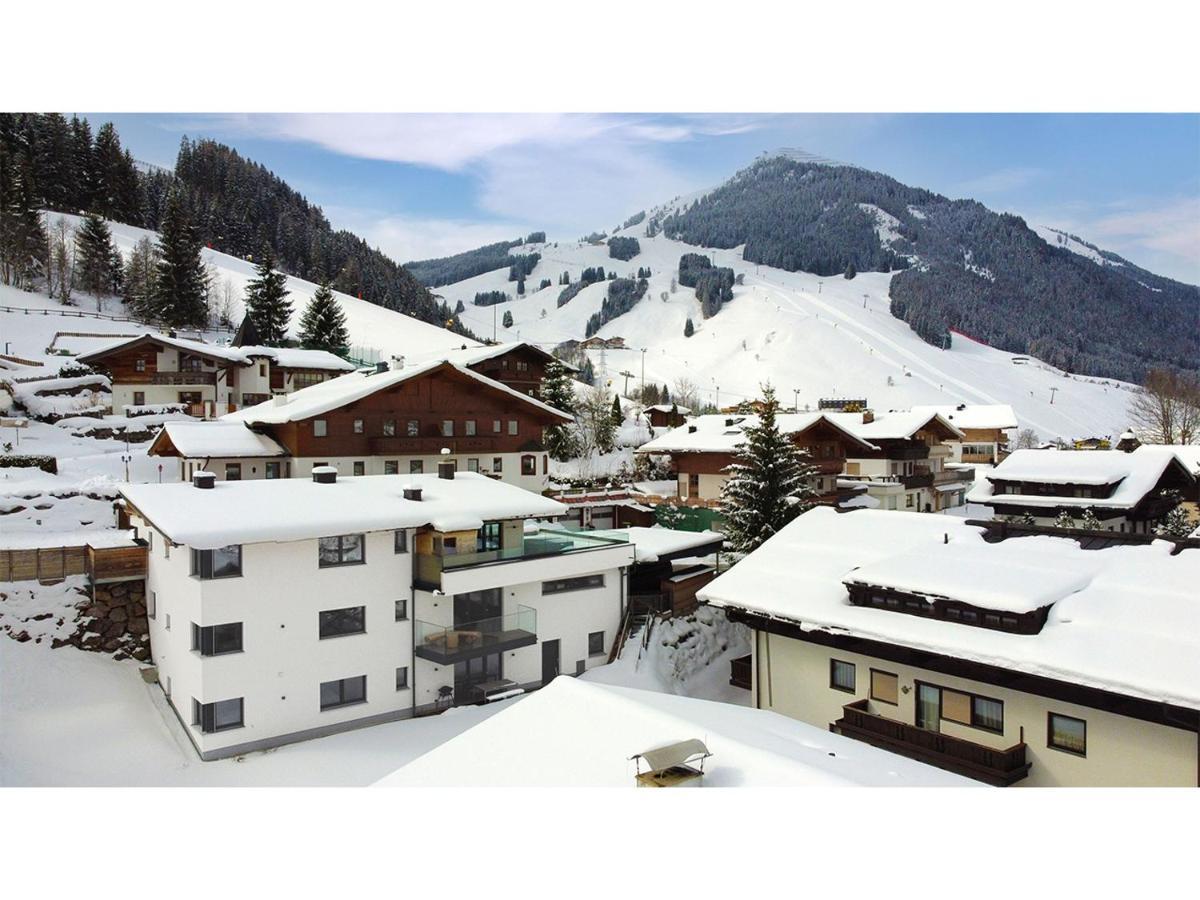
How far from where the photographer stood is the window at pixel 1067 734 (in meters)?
8.82

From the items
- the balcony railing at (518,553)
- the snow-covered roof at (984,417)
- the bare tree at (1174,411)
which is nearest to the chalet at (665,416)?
the snow-covered roof at (984,417)

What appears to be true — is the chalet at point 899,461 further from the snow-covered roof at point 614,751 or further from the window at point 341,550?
the snow-covered roof at point 614,751

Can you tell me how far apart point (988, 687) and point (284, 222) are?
6666 centimetres

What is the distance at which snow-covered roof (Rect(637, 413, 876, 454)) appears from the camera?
27.5 metres

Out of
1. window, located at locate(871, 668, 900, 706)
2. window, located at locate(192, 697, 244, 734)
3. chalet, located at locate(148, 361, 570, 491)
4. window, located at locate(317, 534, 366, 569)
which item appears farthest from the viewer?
chalet, located at locate(148, 361, 570, 491)

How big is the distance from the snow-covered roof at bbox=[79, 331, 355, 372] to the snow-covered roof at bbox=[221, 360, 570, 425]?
8215 millimetres

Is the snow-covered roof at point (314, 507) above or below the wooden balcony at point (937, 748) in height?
above

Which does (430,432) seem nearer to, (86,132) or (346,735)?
(346,735)

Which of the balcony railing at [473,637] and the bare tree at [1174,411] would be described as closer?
the balcony railing at [473,637]

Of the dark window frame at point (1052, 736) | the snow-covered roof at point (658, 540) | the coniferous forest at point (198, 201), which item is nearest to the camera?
the dark window frame at point (1052, 736)

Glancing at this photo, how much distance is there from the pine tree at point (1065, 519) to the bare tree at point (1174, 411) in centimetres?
1853

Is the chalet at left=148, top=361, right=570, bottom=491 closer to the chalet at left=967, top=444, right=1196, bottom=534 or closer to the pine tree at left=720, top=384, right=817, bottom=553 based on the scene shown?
the pine tree at left=720, top=384, right=817, bottom=553

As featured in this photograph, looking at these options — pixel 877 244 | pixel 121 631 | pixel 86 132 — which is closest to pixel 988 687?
pixel 121 631

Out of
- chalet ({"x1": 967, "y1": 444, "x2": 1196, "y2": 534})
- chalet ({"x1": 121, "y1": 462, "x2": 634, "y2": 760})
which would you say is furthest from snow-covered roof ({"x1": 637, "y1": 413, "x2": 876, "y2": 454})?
chalet ({"x1": 121, "y1": 462, "x2": 634, "y2": 760})
